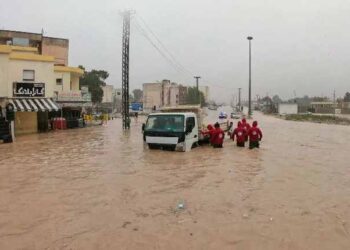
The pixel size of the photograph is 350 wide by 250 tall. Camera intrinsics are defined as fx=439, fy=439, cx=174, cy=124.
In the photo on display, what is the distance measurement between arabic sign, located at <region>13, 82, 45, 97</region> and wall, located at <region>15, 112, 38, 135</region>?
1.56 m

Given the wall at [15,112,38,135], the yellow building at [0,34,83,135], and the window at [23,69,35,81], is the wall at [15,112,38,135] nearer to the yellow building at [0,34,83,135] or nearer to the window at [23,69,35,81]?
the yellow building at [0,34,83,135]

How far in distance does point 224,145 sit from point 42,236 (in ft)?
53.7

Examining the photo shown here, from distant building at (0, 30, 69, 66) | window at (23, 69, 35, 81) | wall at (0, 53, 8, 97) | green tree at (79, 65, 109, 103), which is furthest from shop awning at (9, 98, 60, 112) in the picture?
green tree at (79, 65, 109, 103)

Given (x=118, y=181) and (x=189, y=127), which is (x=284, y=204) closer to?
(x=118, y=181)

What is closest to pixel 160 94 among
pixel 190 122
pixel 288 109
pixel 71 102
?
pixel 288 109

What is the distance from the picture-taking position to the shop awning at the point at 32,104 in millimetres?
29819

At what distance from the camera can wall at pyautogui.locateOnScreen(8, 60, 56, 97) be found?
104ft

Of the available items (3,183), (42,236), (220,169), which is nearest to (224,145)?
(220,169)

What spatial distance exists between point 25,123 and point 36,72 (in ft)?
12.8

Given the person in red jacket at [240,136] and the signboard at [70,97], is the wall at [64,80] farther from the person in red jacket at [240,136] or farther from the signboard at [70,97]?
the person in red jacket at [240,136]

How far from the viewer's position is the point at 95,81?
78750 millimetres

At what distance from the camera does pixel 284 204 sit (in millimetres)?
9656

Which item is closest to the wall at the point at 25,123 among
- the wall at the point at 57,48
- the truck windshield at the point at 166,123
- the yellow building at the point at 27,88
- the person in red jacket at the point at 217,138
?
the yellow building at the point at 27,88

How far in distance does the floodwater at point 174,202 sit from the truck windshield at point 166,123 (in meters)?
1.37
